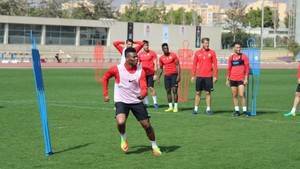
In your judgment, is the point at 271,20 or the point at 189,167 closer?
the point at 189,167

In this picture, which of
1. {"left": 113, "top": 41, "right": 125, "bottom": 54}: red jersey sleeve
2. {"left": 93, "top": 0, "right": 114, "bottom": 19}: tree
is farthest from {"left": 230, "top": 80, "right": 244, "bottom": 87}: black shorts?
{"left": 93, "top": 0, "right": 114, "bottom": 19}: tree

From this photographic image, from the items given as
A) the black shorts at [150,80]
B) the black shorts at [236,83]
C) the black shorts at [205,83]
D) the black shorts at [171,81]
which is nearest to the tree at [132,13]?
the black shorts at [150,80]

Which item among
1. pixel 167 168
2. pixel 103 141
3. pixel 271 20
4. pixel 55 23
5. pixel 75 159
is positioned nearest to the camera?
pixel 167 168

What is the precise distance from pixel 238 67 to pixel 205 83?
1.08m

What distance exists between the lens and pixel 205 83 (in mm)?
18703

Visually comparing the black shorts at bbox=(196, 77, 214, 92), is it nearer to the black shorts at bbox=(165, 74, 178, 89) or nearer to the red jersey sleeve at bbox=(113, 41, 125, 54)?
the black shorts at bbox=(165, 74, 178, 89)

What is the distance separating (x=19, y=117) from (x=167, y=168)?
845cm

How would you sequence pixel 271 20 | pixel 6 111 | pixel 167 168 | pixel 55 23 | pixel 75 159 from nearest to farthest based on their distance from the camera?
1. pixel 167 168
2. pixel 75 159
3. pixel 6 111
4. pixel 55 23
5. pixel 271 20

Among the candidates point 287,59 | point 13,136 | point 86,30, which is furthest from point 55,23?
point 13,136

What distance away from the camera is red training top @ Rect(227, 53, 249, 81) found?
60.3 ft

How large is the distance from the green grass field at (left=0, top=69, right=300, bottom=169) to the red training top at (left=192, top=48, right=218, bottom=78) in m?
1.25

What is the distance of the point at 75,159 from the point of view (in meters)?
10.9

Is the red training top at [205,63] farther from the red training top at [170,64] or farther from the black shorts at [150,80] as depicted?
the black shorts at [150,80]

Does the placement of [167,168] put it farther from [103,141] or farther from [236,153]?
[103,141]
